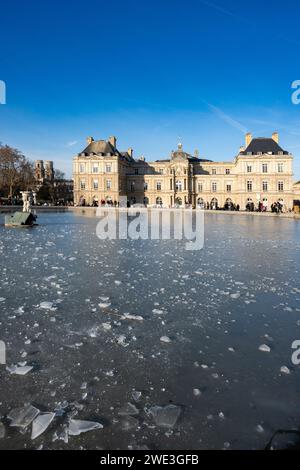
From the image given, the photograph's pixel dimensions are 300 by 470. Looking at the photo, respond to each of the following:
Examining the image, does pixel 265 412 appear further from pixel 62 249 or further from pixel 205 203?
pixel 205 203

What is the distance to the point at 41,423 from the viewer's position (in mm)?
2578

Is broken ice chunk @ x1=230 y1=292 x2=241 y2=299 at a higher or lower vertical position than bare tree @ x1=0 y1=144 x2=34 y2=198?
lower

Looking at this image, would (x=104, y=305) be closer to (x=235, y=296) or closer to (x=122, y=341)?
(x=122, y=341)

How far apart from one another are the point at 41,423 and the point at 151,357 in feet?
4.45

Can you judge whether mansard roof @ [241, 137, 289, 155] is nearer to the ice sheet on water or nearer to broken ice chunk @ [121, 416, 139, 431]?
the ice sheet on water

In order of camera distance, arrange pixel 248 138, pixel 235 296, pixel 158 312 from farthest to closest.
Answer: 1. pixel 248 138
2. pixel 235 296
3. pixel 158 312

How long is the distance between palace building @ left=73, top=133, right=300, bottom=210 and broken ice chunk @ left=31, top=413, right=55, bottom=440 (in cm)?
6736

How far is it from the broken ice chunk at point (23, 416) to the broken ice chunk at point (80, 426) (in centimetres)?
33

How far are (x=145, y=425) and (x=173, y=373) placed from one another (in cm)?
78

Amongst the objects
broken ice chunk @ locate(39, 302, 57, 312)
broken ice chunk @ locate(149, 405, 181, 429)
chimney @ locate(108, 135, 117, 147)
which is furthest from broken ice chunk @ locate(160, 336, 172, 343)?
chimney @ locate(108, 135, 117, 147)

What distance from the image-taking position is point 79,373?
10.8 feet

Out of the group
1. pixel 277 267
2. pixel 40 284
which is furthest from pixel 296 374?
pixel 277 267

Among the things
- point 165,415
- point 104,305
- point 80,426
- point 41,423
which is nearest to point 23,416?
point 41,423

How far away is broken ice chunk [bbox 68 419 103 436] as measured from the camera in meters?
2.49
